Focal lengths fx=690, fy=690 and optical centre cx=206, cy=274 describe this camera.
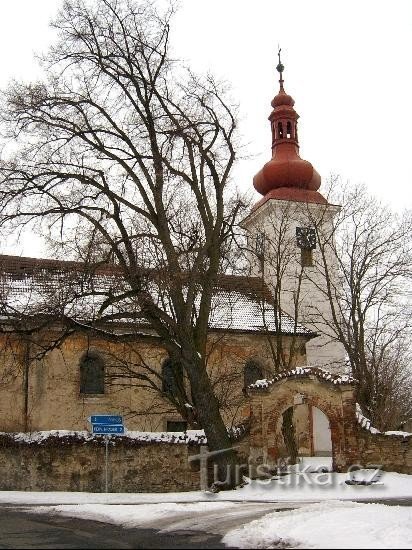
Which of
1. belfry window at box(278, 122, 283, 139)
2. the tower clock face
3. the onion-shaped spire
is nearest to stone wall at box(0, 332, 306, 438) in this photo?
the tower clock face

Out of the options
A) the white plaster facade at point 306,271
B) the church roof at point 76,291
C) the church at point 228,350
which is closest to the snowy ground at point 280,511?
the church at point 228,350

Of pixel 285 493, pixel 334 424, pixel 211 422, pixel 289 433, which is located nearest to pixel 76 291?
pixel 211 422

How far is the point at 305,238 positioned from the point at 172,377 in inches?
383

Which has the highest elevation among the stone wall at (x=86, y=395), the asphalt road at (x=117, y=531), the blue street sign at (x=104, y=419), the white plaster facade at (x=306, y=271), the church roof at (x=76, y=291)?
the white plaster facade at (x=306, y=271)

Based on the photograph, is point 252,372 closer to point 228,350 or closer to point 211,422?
point 228,350

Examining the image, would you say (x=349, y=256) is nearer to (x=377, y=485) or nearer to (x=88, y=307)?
(x=377, y=485)

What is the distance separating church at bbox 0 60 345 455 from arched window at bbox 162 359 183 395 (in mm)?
63

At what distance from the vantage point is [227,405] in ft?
86.2

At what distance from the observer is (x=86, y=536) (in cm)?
1012

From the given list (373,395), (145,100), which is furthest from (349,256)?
(145,100)

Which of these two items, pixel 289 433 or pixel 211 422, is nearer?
pixel 211 422

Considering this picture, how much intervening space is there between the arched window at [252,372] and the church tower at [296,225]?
3.13 m

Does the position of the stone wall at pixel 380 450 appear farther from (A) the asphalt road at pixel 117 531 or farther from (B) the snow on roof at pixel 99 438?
(A) the asphalt road at pixel 117 531

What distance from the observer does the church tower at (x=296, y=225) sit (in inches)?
1266
